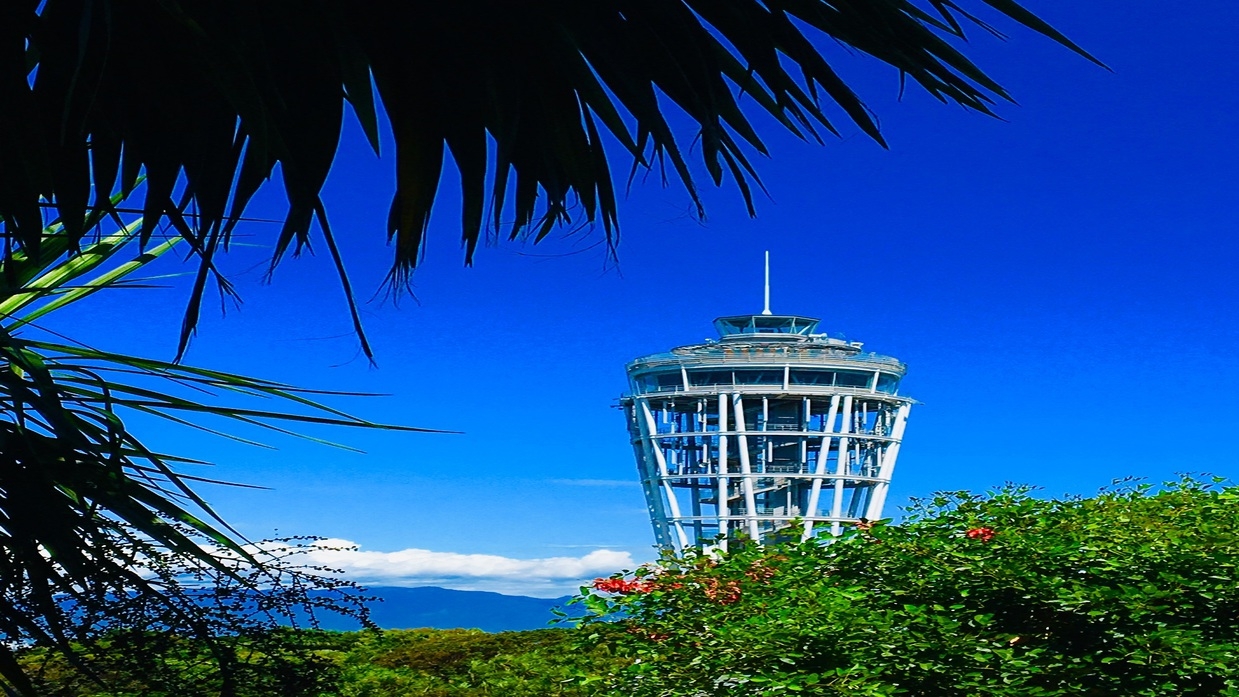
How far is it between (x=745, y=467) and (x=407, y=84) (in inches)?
2296

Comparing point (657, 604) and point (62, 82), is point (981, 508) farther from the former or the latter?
point (62, 82)

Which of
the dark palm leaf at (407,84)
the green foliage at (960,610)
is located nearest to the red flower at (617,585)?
the green foliage at (960,610)

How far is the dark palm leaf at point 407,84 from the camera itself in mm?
3000

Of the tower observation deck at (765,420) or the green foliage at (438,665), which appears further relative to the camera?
the tower observation deck at (765,420)

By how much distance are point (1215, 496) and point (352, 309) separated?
671cm

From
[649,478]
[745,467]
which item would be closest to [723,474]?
[745,467]

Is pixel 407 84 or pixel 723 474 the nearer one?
pixel 407 84

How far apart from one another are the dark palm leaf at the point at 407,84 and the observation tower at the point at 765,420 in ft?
181

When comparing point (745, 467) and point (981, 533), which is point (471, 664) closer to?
point (981, 533)

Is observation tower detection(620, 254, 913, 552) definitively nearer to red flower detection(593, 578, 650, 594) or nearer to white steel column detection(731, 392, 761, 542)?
white steel column detection(731, 392, 761, 542)

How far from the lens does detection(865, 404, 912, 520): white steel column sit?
62250 millimetres

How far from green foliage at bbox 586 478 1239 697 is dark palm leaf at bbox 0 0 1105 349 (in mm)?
3045

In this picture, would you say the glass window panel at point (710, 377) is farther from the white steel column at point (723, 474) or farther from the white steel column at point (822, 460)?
the white steel column at point (822, 460)

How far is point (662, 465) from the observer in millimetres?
62094
